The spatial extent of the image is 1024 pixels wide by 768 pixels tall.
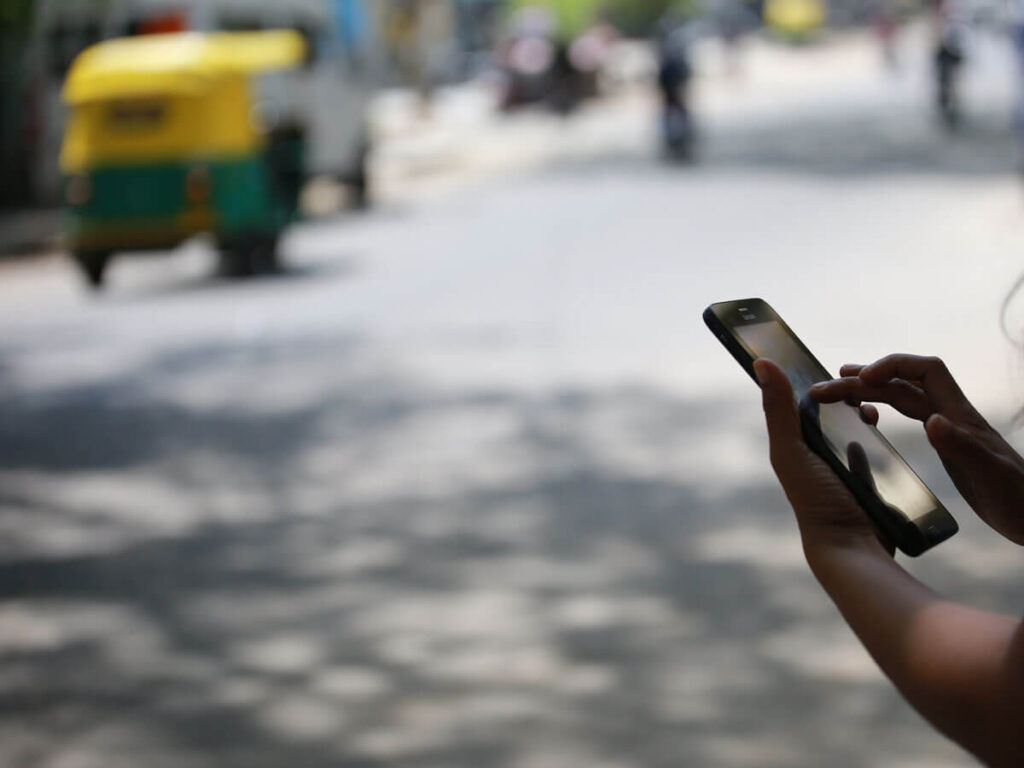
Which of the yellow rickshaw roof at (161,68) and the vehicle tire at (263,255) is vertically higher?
the yellow rickshaw roof at (161,68)

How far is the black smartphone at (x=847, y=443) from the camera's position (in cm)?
184

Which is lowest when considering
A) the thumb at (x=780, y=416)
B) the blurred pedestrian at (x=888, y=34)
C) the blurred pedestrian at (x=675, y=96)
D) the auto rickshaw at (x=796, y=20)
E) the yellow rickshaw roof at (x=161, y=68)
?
the thumb at (x=780, y=416)

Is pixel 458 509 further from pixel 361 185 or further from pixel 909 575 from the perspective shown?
pixel 361 185

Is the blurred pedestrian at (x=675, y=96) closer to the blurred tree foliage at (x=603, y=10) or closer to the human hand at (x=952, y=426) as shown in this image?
the human hand at (x=952, y=426)

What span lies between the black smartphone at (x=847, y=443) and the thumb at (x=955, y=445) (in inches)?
1.9

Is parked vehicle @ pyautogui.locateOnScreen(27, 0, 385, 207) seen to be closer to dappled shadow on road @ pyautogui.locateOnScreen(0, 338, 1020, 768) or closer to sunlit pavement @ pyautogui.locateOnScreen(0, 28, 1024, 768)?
sunlit pavement @ pyautogui.locateOnScreen(0, 28, 1024, 768)

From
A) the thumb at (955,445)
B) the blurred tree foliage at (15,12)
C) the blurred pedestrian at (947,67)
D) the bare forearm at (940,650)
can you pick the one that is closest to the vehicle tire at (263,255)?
the blurred tree foliage at (15,12)

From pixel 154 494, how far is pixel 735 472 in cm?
242

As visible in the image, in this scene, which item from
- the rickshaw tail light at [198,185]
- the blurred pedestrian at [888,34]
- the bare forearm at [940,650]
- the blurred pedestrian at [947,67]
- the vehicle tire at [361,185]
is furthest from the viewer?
the blurred pedestrian at [888,34]

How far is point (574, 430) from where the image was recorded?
27.9 ft

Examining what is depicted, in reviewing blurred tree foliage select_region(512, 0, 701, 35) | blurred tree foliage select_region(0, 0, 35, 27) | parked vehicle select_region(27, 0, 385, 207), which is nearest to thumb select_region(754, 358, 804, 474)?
parked vehicle select_region(27, 0, 385, 207)

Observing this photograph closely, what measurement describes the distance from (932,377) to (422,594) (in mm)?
3951

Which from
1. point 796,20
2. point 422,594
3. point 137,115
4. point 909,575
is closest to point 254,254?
point 137,115

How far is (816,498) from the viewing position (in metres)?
1.84
